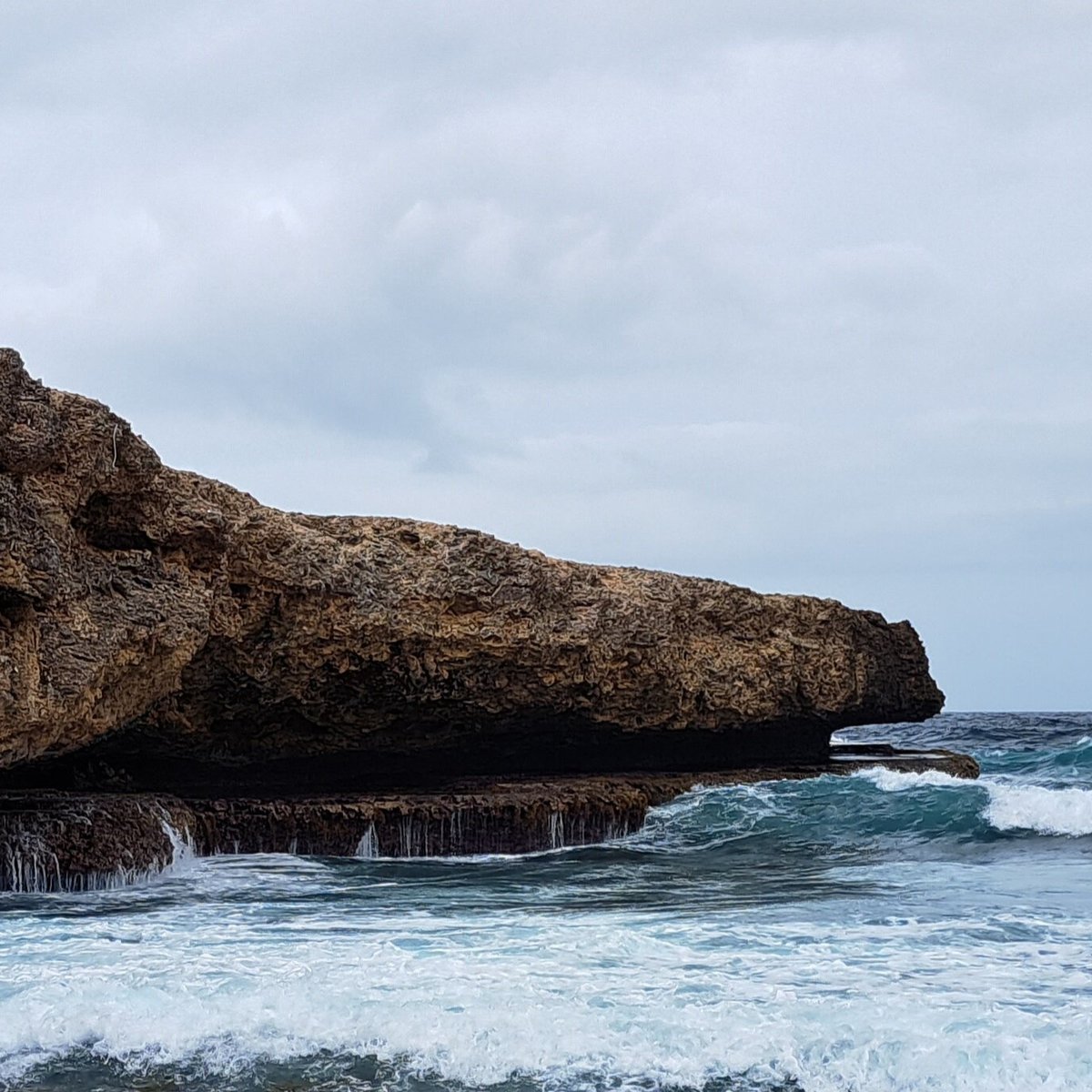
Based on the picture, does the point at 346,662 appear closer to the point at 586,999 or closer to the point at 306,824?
the point at 306,824

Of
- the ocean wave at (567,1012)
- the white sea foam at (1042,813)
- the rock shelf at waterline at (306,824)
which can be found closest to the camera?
the ocean wave at (567,1012)

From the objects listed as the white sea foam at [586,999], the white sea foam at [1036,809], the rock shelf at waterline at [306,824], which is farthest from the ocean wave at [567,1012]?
the white sea foam at [1036,809]

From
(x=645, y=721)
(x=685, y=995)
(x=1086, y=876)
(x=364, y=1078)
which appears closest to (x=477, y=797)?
(x=645, y=721)

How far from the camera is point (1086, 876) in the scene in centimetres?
1061

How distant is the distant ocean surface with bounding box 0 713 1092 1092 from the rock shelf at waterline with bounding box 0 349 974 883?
71.6 inches

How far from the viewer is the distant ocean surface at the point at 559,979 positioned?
4.98m

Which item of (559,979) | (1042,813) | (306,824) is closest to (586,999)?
(559,979)

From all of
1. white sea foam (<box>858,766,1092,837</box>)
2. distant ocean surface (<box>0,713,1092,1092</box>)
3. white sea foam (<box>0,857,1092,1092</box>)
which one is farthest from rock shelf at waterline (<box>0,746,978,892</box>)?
white sea foam (<box>858,766,1092,837</box>)

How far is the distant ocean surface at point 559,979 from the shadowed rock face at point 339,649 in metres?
2.06

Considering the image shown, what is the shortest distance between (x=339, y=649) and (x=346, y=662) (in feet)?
0.66

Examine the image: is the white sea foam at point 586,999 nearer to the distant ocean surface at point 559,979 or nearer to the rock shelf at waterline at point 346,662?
the distant ocean surface at point 559,979

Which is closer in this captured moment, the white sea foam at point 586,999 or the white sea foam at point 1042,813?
the white sea foam at point 586,999

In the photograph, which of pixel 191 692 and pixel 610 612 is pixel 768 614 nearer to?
pixel 610 612

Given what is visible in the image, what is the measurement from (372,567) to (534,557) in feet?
7.28
